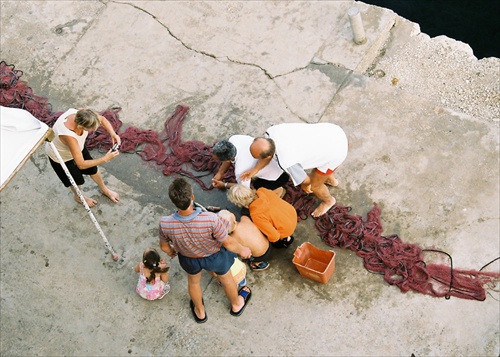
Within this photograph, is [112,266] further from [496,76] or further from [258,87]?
[496,76]

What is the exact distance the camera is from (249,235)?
16.7 feet

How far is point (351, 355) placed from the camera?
5.05m

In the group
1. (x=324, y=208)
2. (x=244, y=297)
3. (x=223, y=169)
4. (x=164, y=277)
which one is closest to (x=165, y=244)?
(x=164, y=277)

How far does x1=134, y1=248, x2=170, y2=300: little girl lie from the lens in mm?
4996

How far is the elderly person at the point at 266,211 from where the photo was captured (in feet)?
16.6

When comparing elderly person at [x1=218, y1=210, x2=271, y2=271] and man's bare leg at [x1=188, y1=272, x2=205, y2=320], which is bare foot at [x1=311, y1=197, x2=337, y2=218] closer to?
elderly person at [x1=218, y1=210, x2=271, y2=271]

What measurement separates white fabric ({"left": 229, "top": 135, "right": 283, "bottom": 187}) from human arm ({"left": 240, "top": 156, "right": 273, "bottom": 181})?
42mm

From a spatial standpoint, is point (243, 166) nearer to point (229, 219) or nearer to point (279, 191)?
point (279, 191)

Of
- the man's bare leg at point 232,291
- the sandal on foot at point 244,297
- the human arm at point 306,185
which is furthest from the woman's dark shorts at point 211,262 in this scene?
the human arm at point 306,185

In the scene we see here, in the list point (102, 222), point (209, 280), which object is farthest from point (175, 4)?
point (209, 280)

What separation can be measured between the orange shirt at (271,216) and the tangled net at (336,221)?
2.00ft

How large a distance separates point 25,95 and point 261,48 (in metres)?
2.78

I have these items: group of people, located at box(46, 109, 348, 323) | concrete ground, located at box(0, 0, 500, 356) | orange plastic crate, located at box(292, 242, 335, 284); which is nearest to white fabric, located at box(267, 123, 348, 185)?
group of people, located at box(46, 109, 348, 323)

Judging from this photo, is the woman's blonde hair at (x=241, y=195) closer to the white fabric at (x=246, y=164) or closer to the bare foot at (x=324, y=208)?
the white fabric at (x=246, y=164)
